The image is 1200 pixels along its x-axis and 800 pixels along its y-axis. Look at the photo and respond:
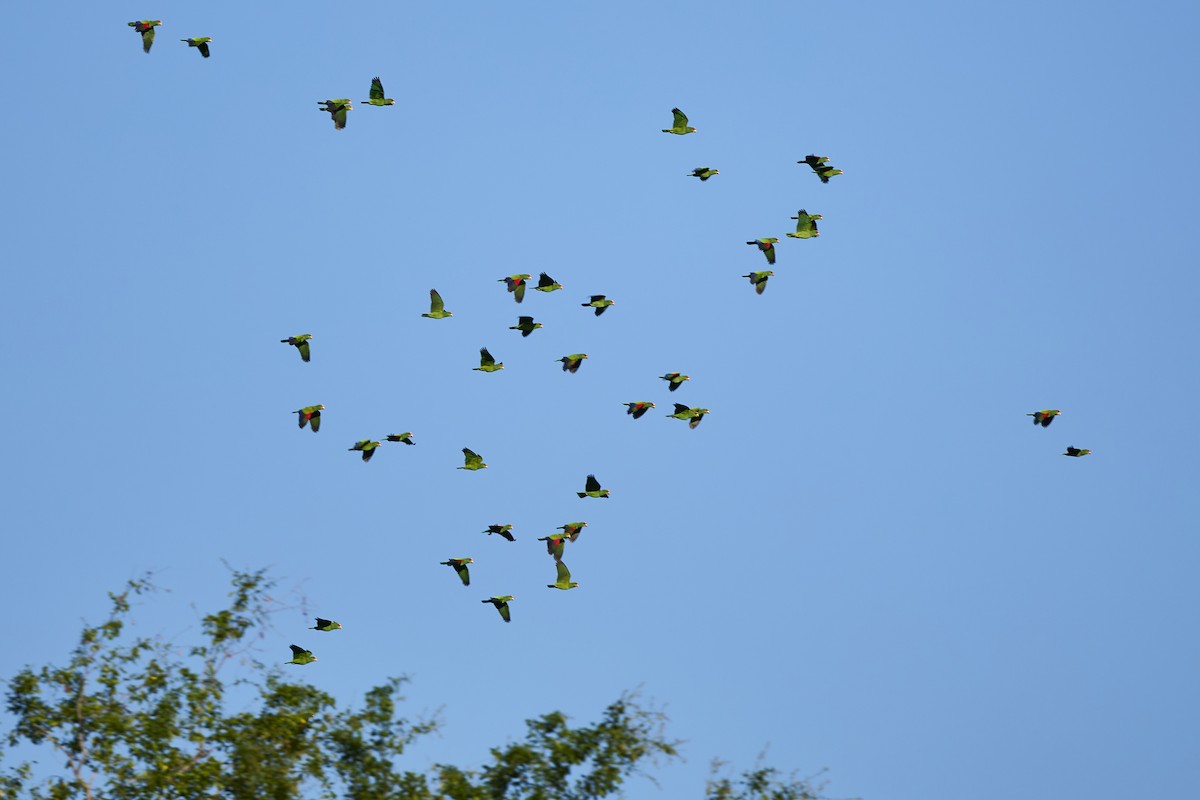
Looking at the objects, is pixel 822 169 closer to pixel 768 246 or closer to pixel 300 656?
pixel 768 246

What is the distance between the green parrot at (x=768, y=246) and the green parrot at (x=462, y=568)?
11132 millimetres

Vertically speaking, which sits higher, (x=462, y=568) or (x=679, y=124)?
(x=679, y=124)

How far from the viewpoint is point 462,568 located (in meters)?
48.2

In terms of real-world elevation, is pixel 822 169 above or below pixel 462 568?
above

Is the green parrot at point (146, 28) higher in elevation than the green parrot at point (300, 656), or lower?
higher

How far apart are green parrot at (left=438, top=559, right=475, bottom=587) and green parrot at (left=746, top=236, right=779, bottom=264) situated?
36.5 ft

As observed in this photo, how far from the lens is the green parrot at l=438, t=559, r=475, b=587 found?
47.8 m

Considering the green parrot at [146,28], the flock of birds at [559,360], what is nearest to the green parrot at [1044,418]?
the flock of birds at [559,360]

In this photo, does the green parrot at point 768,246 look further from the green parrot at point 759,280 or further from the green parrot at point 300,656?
the green parrot at point 300,656

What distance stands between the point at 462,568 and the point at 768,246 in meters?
11.8

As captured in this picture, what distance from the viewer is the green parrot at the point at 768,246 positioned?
5228cm

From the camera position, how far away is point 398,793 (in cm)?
3972

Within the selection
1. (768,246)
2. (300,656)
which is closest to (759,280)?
(768,246)

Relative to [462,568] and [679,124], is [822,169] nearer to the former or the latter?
[679,124]
